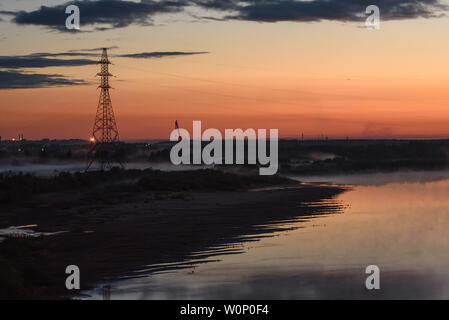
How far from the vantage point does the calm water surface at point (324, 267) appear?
752 inches

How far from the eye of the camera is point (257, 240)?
28.8m

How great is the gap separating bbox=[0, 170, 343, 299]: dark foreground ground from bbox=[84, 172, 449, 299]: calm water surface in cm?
158

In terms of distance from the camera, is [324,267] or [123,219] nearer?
[324,267]

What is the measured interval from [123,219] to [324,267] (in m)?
15.8

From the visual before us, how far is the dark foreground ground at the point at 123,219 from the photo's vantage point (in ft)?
74.2

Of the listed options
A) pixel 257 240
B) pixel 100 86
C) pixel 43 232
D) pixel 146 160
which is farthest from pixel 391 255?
pixel 146 160

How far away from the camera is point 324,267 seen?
74.1 ft

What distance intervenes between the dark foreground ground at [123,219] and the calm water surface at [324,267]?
1576 mm

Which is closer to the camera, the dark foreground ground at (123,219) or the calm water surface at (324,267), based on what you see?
the calm water surface at (324,267)

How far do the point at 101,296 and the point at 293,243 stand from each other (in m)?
10.5

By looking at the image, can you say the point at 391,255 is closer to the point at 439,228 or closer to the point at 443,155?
the point at 439,228

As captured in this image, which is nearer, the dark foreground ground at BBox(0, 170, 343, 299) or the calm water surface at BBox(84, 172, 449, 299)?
the calm water surface at BBox(84, 172, 449, 299)

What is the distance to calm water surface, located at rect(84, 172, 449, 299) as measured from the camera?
19.1m

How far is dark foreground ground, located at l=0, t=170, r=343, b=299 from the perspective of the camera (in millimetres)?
22609
